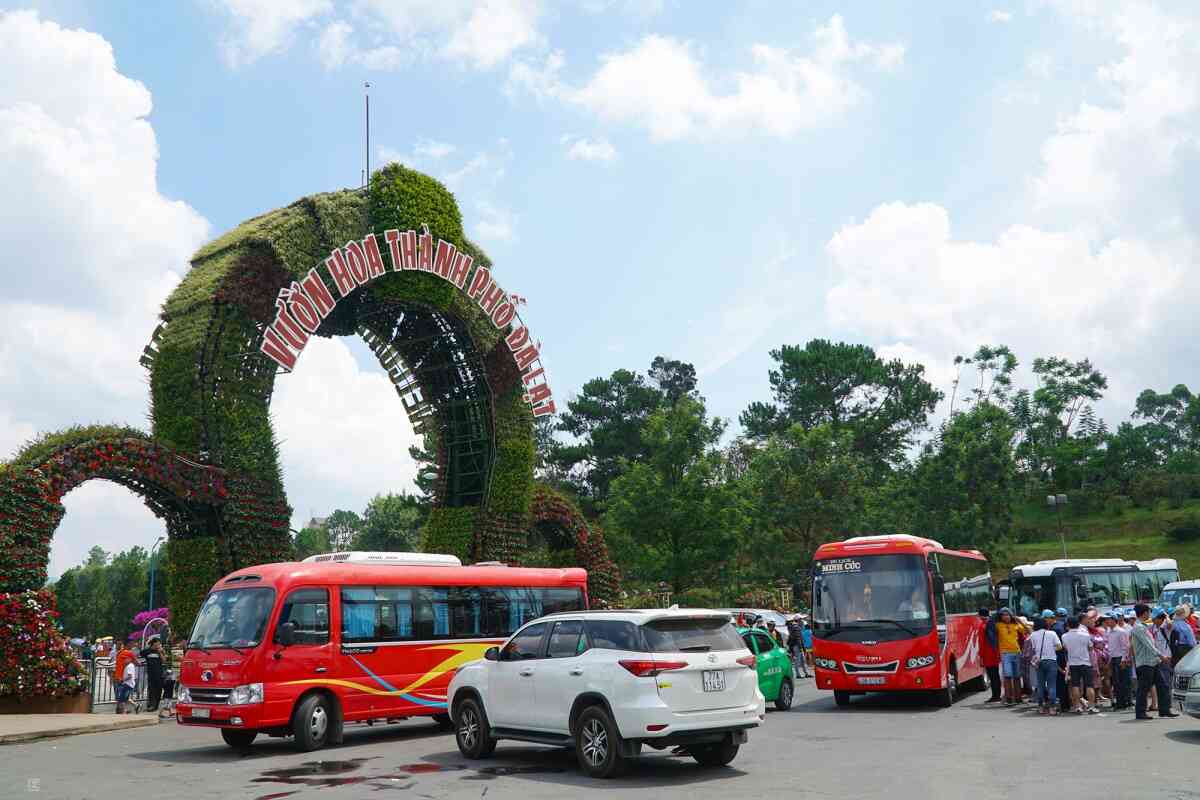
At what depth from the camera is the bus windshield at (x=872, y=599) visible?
1819 centimetres

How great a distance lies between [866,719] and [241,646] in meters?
10.0

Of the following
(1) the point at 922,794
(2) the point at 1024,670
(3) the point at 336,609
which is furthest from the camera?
(2) the point at 1024,670

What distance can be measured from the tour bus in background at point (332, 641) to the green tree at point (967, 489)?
3716 cm

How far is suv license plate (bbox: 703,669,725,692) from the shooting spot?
1109cm

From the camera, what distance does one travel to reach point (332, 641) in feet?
50.0

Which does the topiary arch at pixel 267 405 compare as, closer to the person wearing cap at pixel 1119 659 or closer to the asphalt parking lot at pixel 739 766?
the asphalt parking lot at pixel 739 766

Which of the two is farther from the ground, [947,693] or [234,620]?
[234,620]

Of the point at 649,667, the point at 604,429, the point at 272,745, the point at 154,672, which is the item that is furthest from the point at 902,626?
the point at 604,429

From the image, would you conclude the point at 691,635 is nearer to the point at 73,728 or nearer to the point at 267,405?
the point at 73,728

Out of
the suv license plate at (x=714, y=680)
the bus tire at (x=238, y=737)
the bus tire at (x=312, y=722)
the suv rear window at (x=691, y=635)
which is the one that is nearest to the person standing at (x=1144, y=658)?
the suv rear window at (x=691, y=635)

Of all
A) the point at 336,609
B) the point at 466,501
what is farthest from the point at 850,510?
the point at 336,609

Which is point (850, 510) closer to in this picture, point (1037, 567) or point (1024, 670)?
point (1037, 567)

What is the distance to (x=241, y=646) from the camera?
46.7 feet

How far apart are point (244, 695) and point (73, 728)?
19.1 feet
